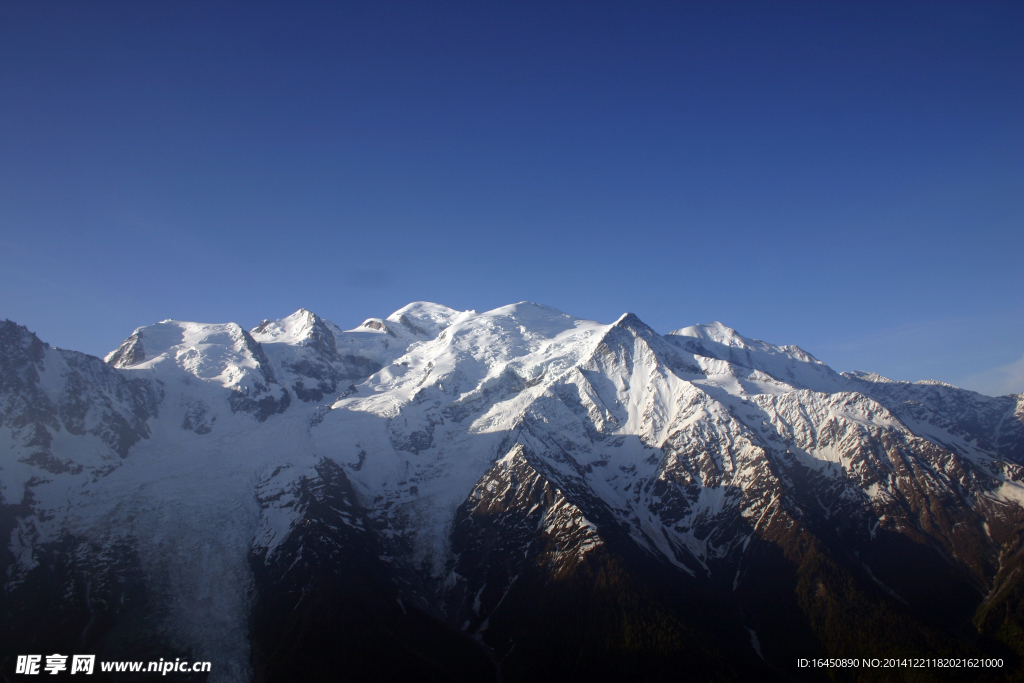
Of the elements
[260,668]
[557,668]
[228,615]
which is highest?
[228,615]

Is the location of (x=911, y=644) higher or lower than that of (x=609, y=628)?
lower

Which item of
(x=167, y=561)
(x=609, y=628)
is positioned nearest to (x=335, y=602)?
(x=167, y=561)

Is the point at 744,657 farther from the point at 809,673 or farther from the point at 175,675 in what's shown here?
the point at 175,675

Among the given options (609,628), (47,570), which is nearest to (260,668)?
(47,570)

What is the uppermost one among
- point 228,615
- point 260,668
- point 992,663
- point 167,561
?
point 167,561

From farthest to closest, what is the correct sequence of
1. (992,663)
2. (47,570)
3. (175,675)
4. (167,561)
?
(167,561), (47,570), (992,663), (175,675)

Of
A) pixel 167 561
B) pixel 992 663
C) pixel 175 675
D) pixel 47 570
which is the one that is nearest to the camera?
pixel 175 675

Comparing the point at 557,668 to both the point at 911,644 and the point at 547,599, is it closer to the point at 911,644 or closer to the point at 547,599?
the point at 547,599

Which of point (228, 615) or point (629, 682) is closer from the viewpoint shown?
point (629, 682)

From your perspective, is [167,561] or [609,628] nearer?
[609,628]
